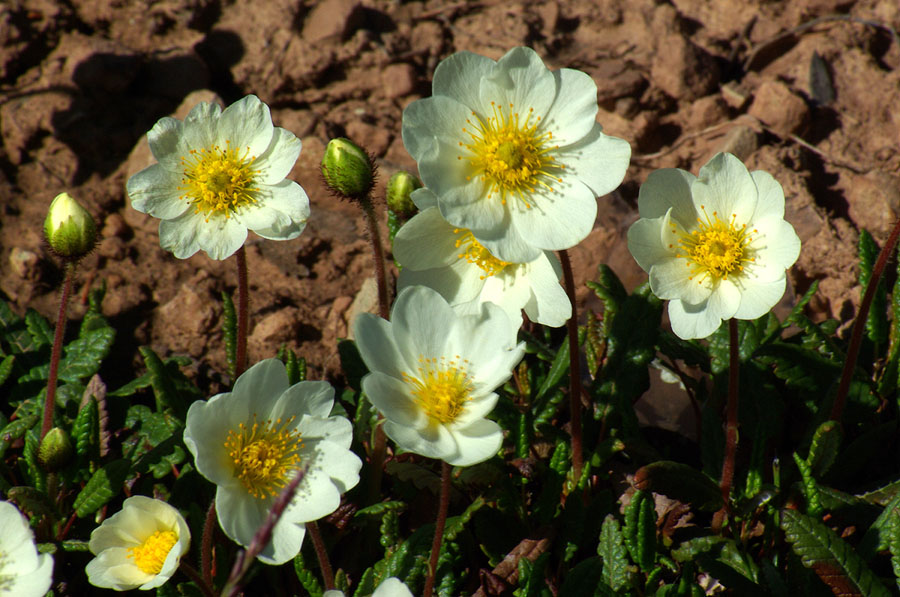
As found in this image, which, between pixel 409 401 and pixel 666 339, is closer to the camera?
pixel 409 401

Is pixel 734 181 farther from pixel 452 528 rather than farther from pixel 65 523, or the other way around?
pixel 65 523

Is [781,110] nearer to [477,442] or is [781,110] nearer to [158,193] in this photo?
[477,442]

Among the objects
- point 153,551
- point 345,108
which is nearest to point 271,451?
point 153,551

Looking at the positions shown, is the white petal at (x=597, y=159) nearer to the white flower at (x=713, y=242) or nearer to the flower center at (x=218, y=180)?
the white flower at (x=713, y=242)

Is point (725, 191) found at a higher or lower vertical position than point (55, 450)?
higher

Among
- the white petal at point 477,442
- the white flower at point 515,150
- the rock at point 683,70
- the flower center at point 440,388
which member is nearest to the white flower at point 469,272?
the white flower at point 515,150

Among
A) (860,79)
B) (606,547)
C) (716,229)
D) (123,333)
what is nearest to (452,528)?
(606,547)

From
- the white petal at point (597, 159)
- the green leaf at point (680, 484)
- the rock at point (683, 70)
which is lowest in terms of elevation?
the green leaf at point (680, 484)
